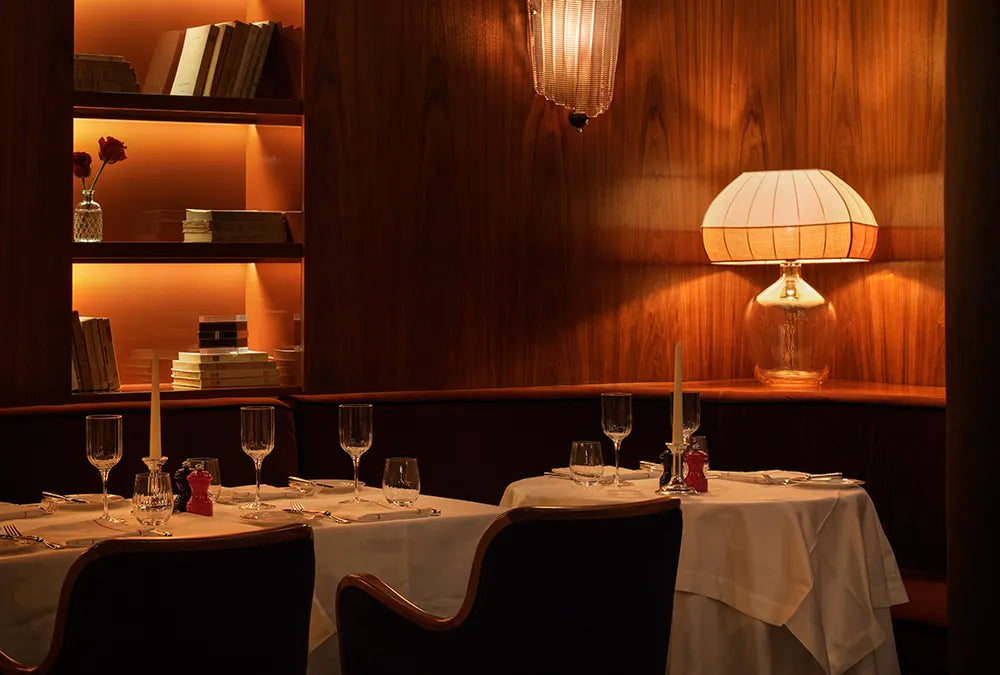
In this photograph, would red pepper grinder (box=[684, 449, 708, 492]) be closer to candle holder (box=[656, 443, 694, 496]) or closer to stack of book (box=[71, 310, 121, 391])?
candle holder (box=[656, 443, 694, 496])

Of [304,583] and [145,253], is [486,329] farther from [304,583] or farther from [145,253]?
[304,583]

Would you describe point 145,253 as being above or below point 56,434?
above

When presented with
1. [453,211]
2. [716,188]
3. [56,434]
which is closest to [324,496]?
[56,434]

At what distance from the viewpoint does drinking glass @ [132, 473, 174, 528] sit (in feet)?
8.51

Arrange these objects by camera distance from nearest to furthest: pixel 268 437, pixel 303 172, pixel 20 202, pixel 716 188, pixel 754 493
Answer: pixel 268 437 → pixel 754 493 → pixel 20 202 → pixel 303 172 → pixel 716 188

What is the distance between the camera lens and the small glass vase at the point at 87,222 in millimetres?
4113

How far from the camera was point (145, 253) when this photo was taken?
13.6ft

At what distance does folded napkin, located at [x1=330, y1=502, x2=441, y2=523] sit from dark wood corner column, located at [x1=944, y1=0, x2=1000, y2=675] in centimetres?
125

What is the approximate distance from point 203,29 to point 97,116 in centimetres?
44

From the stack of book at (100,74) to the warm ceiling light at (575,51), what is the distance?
4.56 feet

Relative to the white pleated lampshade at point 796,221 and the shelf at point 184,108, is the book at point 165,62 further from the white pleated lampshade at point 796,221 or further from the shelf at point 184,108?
the white pleated lampshade at point 796,221

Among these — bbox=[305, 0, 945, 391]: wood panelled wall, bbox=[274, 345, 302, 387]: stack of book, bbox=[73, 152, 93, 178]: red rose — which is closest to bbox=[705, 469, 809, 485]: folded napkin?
bbox=[305, 0, 945, 391]: wood panelled wall

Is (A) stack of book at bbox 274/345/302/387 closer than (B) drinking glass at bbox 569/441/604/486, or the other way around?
(B) drinking glass at bbox 569/441/604/486

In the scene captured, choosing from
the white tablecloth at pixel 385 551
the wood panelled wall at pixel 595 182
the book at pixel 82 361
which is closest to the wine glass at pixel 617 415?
the white tablecloth at pixel 385 551
